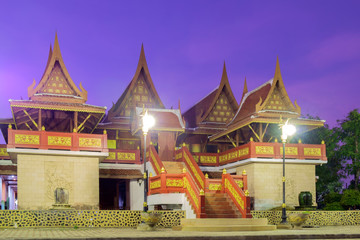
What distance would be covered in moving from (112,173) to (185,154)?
14.2 ft

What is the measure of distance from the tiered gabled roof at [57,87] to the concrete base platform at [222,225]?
10.9 meters

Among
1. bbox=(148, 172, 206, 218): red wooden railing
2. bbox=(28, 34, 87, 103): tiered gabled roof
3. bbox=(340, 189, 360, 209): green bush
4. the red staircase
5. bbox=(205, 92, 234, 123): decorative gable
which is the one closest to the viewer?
bbox=(148, 172, 206, 218): red wooden railing

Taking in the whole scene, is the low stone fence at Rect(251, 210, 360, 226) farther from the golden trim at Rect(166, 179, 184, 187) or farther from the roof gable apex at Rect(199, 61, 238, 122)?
the roof gable apex at Rect(199, 61, 238, 122)

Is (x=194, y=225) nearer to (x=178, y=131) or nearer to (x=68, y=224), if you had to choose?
(x=68, y=224)

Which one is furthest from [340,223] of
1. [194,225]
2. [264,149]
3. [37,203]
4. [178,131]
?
[37,203]

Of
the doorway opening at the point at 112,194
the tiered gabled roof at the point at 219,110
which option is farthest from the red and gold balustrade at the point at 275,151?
the doorway opening at the point at 112,194

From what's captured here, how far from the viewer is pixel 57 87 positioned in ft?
87.7

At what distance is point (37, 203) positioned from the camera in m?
23.2

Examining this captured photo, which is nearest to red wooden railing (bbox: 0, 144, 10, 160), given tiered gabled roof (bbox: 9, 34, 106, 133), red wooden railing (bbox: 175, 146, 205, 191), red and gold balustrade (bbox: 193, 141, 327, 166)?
tiered gabled roof (bbox: 9, 34, 106, 133)

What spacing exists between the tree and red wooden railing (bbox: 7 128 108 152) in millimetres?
19116

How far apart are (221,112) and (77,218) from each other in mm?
17611

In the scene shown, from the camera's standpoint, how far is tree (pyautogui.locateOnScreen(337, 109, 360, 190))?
35344mm

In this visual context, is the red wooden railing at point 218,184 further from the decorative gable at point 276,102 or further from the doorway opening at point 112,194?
the doorway opening at point 112,194

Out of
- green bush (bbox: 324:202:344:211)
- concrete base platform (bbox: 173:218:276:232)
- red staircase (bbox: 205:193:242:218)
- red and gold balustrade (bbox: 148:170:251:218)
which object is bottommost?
green bush (bbox: 324:202:344:211)
